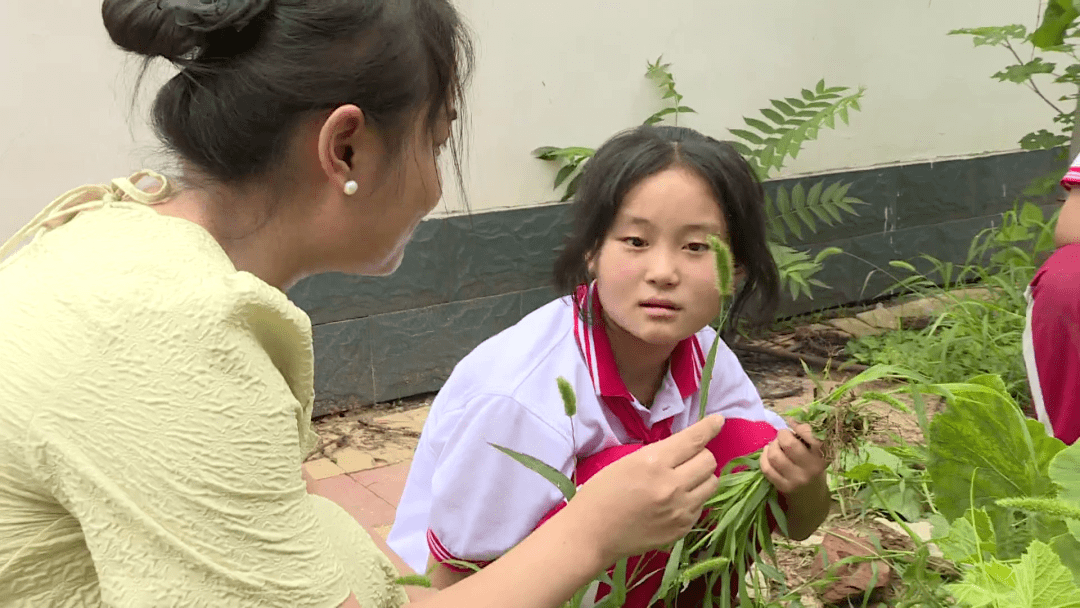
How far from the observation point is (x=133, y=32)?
1255 millimetres

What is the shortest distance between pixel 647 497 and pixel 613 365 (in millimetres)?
642

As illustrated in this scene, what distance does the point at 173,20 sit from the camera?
122 centimetres

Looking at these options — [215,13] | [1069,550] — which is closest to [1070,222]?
[1069,550]

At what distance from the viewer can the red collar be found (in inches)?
76.4

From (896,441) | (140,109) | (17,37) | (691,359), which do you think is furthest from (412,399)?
(896,441)

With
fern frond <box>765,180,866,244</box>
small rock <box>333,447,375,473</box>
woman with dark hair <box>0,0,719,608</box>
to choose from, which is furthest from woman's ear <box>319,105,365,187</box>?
fern frond <box>765,180,866,244</box>

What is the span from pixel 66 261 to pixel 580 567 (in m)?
0.68

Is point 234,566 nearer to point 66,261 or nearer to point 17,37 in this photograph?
point 66,261

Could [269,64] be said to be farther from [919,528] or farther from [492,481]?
[919,528]

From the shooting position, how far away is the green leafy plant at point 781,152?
13.2ft

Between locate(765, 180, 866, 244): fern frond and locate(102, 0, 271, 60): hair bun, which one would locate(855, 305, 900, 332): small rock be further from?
locate(102, 0, 271, 60): hair bun

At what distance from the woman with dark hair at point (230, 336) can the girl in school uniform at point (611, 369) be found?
0.39m

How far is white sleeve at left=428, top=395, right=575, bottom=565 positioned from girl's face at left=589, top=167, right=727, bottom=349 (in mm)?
258

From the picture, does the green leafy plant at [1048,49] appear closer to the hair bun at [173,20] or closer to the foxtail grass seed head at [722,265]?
the foxtail grass seed head at [722,265]
